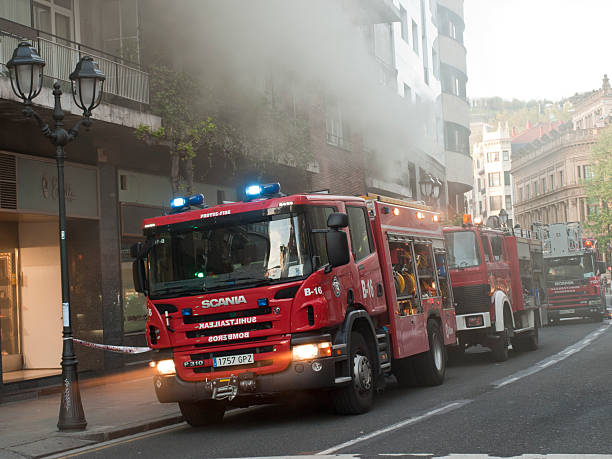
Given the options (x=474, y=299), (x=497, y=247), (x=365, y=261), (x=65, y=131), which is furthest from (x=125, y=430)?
(x=497, y=247)

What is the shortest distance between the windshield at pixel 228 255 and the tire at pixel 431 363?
394 centimetres

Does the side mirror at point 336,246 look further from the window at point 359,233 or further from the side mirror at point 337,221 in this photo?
the window at point 359,233

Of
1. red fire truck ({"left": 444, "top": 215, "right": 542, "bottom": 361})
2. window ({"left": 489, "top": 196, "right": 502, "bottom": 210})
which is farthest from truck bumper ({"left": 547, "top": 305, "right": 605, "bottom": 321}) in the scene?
window ({"left": 489, "top": 196, "right": 502, "bottom": 210})

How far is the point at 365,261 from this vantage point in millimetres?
10383

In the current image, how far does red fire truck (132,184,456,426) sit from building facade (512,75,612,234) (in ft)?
227

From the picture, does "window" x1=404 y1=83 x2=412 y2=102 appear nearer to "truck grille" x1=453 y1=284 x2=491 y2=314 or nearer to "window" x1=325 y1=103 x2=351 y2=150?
"window" x1=325 y1=103 x2=351 y2=150

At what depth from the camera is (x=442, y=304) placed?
1341cm

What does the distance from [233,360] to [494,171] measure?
106 metres

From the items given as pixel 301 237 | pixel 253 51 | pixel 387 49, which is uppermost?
pixel 387 49

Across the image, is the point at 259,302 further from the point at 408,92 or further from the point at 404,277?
the point at 408,92

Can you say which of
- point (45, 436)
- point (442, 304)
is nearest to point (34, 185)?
point (45, 436)

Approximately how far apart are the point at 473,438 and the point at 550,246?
23997 mm

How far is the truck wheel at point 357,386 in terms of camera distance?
9.45m

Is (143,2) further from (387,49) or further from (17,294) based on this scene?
(387,49)
